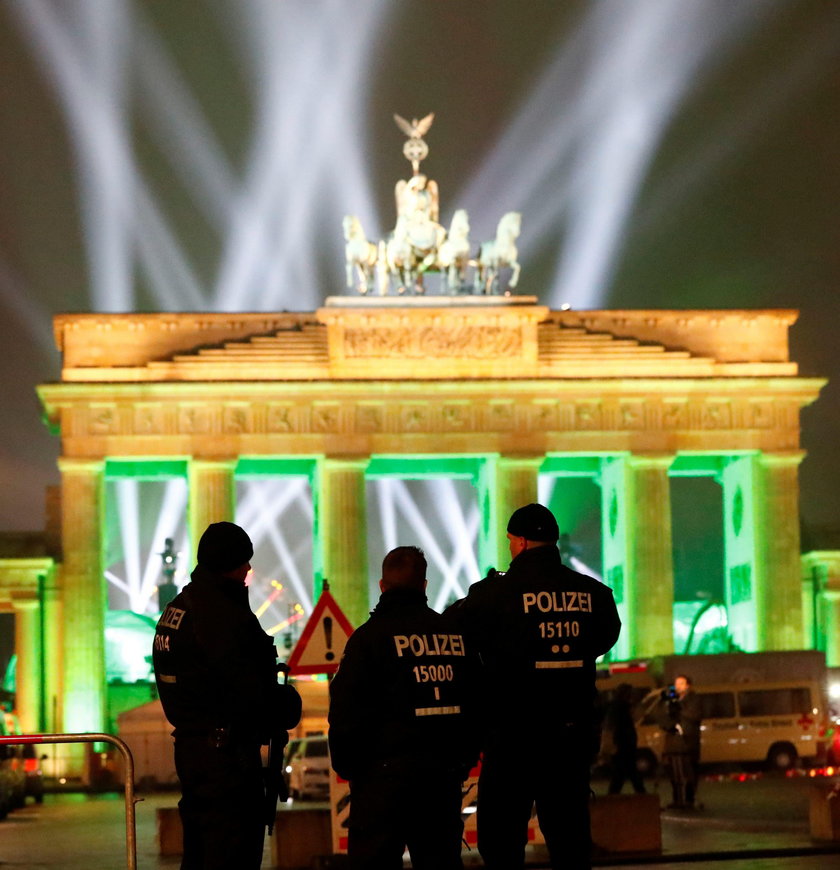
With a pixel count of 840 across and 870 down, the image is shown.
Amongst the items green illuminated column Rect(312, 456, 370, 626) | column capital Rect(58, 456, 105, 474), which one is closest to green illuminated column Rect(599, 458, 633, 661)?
green illuminated column Rect(312, 456, 370, 626)

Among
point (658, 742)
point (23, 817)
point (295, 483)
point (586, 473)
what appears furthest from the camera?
point (295, 483)

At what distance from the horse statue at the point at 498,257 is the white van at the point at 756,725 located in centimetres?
2022

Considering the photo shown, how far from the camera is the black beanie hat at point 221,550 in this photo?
39.3ft

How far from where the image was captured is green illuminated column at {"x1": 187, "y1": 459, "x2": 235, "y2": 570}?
66.2 meters

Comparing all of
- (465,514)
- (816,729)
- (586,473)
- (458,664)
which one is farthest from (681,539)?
(458,664)

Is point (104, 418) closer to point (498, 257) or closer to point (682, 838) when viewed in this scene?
point (498, 257)

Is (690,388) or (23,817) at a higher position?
(690,388)

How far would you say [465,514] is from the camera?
339ft

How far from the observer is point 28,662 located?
65.4 m

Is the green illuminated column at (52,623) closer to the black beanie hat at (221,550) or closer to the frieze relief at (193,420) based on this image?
the frieze relief at (193,420)

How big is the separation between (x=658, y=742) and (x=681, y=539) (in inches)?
2146

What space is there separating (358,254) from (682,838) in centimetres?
4280

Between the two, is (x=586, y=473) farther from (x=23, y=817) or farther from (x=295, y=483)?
(x=23, y=817)

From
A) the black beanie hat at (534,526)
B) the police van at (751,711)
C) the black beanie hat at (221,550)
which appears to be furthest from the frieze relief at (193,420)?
the black beanie hat at (221,550)
